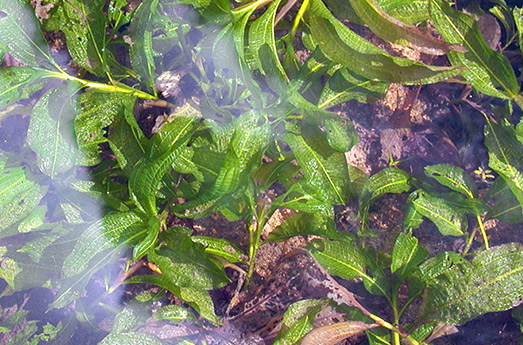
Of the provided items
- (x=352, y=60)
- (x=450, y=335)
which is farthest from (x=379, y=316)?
(x=352, y=60)

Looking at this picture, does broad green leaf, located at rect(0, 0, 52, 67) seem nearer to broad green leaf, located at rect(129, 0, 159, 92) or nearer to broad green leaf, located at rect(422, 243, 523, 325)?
broad green leaf, located at rect(129, 0, 159, 92)

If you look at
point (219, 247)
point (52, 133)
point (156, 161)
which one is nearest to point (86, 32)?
point (52, 133)

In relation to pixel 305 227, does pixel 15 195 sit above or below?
above

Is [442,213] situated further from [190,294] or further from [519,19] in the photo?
[190,294]

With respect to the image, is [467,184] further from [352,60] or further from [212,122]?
[212,122]

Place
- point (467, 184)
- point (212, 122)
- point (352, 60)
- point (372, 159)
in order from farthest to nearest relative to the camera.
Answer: point (372, 159), point (467, 184), point (212, 122), point (352, 60)

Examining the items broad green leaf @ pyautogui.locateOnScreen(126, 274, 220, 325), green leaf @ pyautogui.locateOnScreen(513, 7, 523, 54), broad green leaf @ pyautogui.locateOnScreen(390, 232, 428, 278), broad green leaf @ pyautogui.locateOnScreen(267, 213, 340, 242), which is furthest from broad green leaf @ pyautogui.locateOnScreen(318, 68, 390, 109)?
broad green leaf @ pyautogui.locateOnScreen(126, 274, 220, 325)
